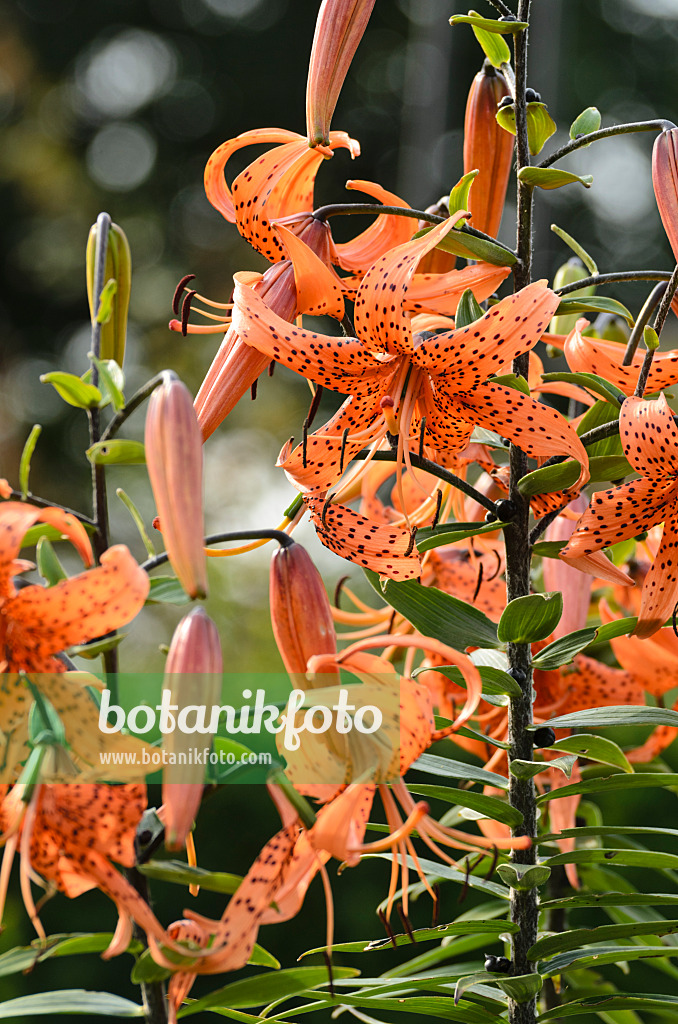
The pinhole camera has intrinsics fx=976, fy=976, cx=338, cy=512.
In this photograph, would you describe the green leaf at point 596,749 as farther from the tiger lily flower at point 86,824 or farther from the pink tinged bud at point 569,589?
the tiger lily flower at point 86,824

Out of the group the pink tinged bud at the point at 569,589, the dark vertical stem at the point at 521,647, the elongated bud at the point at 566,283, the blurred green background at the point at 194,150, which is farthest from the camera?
the blurred green background at the point at 194,150

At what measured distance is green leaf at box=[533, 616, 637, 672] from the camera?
597 millimetres

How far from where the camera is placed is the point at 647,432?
510 mm

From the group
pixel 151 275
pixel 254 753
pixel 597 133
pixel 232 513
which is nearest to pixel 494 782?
pixel 254 753

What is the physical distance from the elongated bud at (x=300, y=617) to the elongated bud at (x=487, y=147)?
317 millimetres

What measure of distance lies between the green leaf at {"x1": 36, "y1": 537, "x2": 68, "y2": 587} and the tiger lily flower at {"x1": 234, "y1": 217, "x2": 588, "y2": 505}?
15 centimetres

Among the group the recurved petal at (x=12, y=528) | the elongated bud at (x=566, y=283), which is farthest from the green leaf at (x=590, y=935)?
the elongated bud at (x=566, y=283)

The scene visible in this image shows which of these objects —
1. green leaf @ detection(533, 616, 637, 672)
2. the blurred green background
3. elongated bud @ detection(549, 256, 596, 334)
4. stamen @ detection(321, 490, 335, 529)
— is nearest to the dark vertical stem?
green leaf @ detection(533, 616, 637, 672)

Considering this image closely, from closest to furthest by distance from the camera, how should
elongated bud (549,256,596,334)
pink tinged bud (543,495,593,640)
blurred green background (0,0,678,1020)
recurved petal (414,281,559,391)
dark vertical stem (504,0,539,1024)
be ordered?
recurved petal (414,281,559,391)
dark vertical stem (504,0,539,1024)
pink tinged bud (543,495,593,640)
elongated bud (549,256,596,334)
blurred green background (0,0,678,1020)

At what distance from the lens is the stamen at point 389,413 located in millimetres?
580

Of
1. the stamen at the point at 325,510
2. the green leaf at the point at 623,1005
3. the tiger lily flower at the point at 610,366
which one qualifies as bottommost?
the green leaf at the point at 623,1005

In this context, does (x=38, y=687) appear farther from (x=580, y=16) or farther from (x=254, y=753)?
(x=580, y=16)

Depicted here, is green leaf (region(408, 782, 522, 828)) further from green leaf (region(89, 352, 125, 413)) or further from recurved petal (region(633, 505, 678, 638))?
green leaf (region(89, 352, 125, 413))

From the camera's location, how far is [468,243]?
0.54m
